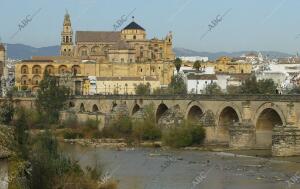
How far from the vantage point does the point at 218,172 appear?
32.5m

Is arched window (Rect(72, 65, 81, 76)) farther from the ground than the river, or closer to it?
farther from the ground

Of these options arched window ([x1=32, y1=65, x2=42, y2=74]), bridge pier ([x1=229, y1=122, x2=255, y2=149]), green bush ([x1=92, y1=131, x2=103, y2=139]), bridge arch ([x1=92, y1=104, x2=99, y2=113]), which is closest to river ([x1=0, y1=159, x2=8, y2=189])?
bridge pier ([x1=229, y1=122, x2=255, y2=149])

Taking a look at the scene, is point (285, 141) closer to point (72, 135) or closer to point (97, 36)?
point (72, 135)

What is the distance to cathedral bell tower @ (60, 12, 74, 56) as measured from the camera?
103500 mm

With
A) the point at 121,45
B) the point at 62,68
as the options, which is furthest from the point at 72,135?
the point at 121,45

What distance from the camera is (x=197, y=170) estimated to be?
33.4 m

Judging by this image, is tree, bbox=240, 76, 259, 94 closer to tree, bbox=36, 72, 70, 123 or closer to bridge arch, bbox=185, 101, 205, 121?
bridge arch, bbox=185, 101, 205, 121

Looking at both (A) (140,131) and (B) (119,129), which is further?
(B) (119,129)

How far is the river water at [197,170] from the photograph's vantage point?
93.5ft

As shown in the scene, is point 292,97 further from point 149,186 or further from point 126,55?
point 126,55

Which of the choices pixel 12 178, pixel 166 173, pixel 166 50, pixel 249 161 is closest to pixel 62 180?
pixel 12 178

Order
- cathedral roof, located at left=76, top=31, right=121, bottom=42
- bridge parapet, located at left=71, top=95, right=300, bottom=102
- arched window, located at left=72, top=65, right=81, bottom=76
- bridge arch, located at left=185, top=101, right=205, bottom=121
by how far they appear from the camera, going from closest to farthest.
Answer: bridge parapet, located at left=71, top=95, right=300, bottom=102
bridge arch, located at left=185, top=101, right=205, bottom=121
arched window, located at left=72, top=65, right=81, bottom=76
cathedral roof, located at left=76, top=31, right=121, bottom=42

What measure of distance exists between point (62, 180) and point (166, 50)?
90211 millimetres

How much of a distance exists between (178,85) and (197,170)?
4942 centimetres
